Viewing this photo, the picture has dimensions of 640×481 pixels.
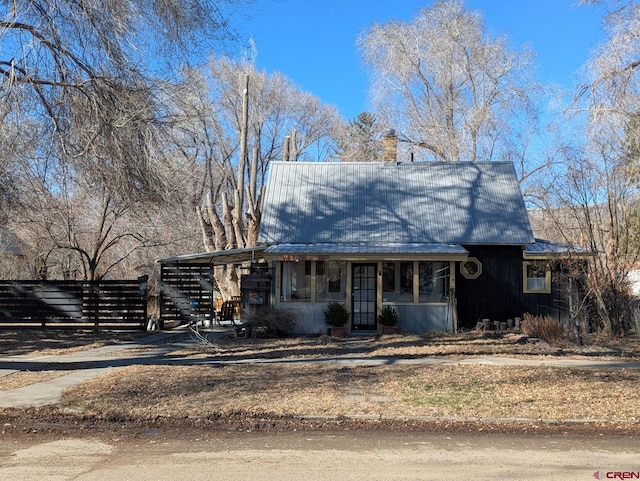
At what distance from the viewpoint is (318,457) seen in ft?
19.4

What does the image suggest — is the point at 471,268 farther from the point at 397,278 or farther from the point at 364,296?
the point at 364,296

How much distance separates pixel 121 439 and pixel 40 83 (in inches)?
276

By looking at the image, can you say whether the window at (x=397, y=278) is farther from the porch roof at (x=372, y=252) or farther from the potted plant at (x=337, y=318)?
the potted plant at (x=337, y=318)

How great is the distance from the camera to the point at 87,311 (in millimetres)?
18516

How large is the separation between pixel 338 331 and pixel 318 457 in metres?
10.8

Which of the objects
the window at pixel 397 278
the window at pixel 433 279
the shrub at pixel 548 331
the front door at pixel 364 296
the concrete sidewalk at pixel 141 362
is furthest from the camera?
the front door at pixel 364 296

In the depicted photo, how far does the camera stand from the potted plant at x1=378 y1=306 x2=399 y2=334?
55.2ft

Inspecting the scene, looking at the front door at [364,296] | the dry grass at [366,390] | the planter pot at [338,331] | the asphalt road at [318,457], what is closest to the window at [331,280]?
the front door at [364,296]

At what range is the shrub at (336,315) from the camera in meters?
16.7

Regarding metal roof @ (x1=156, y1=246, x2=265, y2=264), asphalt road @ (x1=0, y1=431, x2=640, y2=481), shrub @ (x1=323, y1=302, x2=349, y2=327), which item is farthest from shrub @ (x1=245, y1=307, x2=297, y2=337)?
asphalt road @ (x1=0, y1=431, x2=640, y2=481)

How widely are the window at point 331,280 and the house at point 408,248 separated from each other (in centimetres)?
3

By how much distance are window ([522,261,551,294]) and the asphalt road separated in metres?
12.3

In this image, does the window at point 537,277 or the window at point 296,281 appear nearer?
the window at point 296,281

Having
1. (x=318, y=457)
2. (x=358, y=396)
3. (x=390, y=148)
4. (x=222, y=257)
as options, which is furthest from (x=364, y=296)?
(x=318, y=457)
